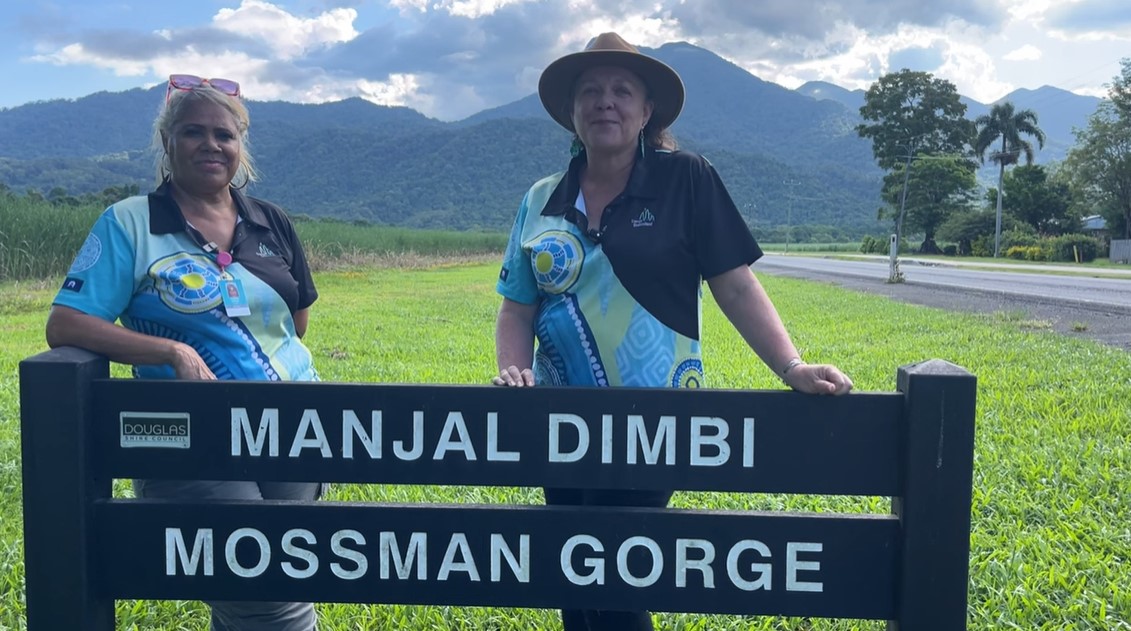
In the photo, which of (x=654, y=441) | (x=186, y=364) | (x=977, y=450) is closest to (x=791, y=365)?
(x=654, y=441)

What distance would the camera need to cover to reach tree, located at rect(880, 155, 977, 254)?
177ft

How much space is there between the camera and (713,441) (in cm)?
145

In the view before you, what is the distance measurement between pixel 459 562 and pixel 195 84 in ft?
4.45

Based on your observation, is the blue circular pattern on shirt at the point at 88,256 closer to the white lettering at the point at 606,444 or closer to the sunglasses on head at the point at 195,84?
the sunglasses on head at the point at 195,84

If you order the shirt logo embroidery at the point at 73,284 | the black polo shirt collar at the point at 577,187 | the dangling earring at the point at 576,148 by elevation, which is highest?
the dangling earring at the point at 576,148

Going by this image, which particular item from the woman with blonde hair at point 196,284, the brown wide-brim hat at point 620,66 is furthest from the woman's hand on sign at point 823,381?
the woman with blonde hair at point 196,284

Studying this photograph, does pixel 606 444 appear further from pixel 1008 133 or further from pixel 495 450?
pixel 1008 133

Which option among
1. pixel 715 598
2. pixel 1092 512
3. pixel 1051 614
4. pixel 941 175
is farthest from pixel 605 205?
pixel 941 175

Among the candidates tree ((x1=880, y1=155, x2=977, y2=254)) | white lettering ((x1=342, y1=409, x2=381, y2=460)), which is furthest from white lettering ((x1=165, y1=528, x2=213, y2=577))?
tree ((x1=880, y1=155, x2=977, y2=254))

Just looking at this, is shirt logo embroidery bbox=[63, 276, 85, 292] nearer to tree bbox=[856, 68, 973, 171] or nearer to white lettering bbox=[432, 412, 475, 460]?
white lettering bbox=[432, 412, 475, 460]

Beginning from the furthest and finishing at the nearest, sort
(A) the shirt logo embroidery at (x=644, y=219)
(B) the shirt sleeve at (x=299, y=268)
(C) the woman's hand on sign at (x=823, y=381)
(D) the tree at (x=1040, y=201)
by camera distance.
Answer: (D) the tree at (x=1040, y=201) → (B) the shirt sleeve at (x=299, y=268) → (A) the shirt logo embroidery at (x=644, y=219) → (C) the woman's hand on sign at (x=823, y=381)

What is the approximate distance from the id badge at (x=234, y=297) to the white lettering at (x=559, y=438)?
0.93 m

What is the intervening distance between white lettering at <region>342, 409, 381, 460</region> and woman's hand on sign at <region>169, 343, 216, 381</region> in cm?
49

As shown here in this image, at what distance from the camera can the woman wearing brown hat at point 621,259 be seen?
1.90 metres
